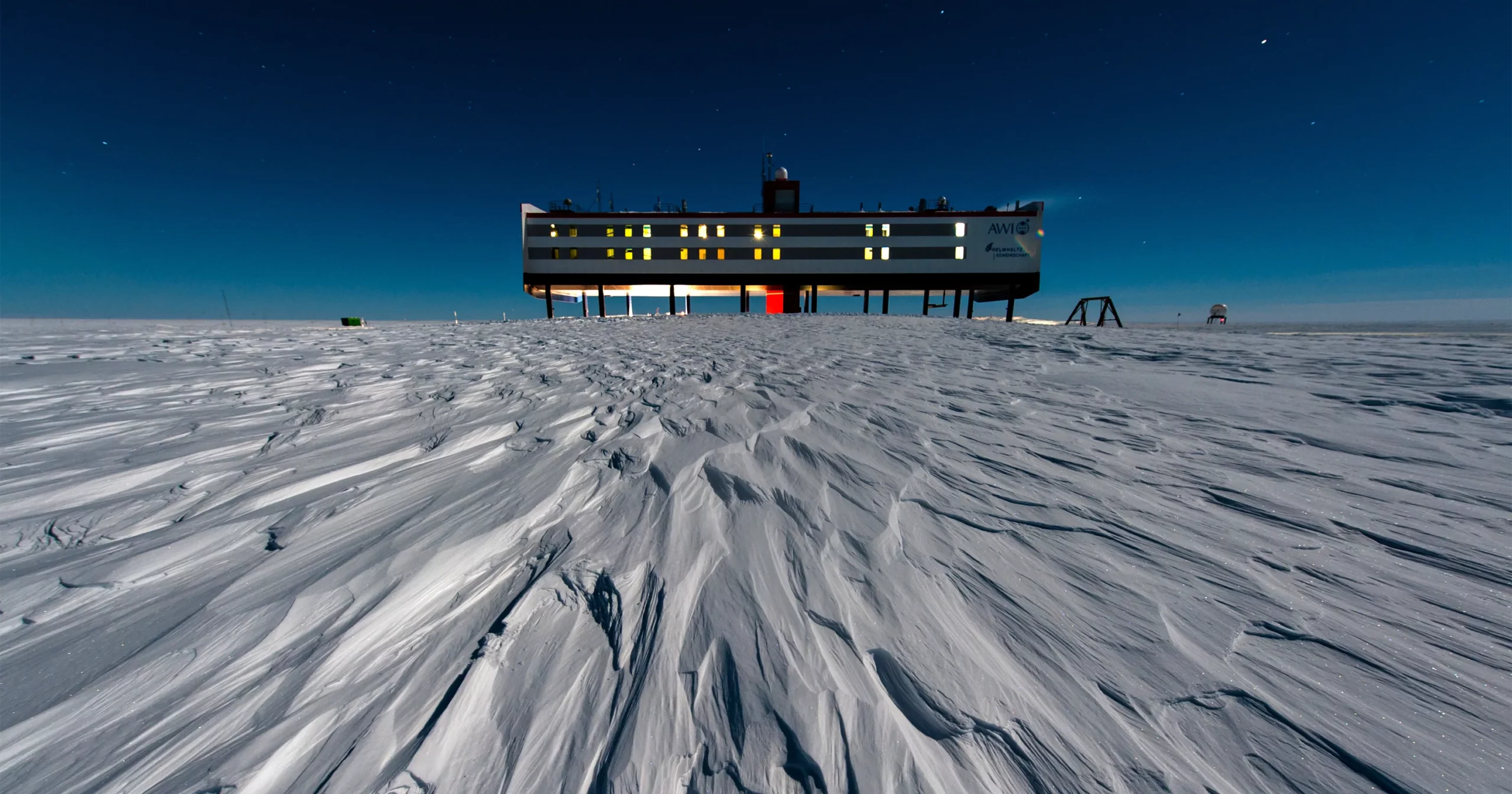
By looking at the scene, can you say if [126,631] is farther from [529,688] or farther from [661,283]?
[661,283]

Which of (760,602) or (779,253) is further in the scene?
(779,253)

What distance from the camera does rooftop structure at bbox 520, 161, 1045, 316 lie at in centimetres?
2547

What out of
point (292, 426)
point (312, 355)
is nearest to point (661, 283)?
point (312, 355)

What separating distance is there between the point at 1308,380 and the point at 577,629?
7.05m

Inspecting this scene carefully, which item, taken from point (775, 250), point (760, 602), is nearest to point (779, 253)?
point (775, 250)

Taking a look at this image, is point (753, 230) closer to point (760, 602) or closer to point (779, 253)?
point (779, 253)

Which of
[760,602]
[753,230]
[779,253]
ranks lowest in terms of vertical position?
[760,602]

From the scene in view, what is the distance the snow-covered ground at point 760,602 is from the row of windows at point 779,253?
23.9 meters

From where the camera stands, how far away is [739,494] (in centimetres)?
240

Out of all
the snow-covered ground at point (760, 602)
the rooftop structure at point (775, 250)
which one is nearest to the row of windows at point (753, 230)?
the rooftop structure at point (775, 250)

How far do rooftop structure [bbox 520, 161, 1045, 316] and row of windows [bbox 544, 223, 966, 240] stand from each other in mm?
45

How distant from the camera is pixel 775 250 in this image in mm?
26312

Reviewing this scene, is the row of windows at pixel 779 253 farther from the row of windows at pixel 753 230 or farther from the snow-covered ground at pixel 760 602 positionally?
the snow-covered ground at pixel 760 602

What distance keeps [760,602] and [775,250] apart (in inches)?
1042
